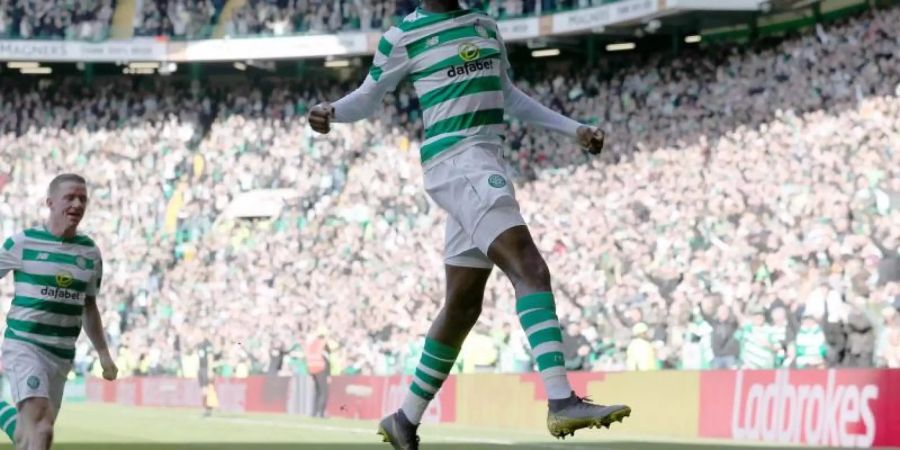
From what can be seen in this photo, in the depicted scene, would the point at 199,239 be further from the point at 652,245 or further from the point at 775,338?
the point at 775,338

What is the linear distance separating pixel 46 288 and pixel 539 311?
12.8 feet

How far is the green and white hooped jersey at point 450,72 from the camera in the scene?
26.6 ft

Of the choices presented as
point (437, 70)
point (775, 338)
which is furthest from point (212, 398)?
point (437, 70)

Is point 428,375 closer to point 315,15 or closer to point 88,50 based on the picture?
point 315,15

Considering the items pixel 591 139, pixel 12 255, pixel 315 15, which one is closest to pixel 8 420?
pixel 12 255

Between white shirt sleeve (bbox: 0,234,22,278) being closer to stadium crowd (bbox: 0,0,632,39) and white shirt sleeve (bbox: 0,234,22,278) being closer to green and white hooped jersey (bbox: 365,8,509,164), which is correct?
green and white hooped jersey (bbox: 365,8,509,164)

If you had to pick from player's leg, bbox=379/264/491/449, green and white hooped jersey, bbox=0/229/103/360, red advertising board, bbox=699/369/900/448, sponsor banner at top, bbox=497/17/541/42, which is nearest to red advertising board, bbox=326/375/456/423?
red advertising board, bbox=699/369/900/448

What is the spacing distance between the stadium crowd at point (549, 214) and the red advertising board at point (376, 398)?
2.57ft

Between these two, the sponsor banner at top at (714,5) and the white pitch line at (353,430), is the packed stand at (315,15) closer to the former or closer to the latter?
the sponsor banner at top at (714,5)

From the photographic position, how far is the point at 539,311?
301 inches

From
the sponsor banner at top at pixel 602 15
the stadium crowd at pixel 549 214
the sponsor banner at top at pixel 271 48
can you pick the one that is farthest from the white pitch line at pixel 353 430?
the sponsor banner at top at pixel 271 48

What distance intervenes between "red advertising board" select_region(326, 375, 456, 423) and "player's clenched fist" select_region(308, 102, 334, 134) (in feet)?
59.1

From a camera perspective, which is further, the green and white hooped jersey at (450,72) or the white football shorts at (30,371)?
the white football shorts at (30,371)

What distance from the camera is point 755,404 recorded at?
1922cm
